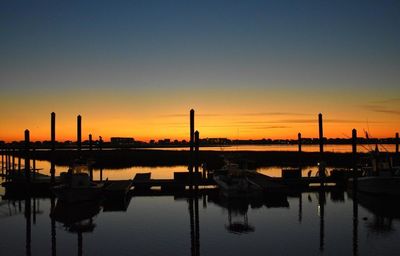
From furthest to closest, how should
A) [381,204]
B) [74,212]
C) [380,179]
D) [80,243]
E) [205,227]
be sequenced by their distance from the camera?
[380,179] < [381,204] < [74,212] < [205,227] < [80,243]

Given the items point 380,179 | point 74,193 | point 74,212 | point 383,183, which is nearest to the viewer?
point 74,212

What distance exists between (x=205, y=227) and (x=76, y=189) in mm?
11377

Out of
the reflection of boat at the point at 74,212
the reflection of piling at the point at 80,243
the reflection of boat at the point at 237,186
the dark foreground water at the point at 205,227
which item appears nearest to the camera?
the reflection of piling at the point at 80,243

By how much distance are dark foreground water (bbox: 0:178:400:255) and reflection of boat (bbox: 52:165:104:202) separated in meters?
0.78

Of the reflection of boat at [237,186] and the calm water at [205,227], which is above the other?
the reflection of boat at [237,186]

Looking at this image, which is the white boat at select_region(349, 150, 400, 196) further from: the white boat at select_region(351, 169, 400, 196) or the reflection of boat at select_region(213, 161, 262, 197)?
the reflection of boat at select_region(213, 161, 262, 197)

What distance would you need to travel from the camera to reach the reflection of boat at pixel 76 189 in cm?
3000

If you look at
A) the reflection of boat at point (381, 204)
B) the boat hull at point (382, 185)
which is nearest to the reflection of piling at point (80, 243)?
the reflection of boat at point (381, 204)

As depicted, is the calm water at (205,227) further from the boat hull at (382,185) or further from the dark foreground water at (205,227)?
the boat hull at (382,185)

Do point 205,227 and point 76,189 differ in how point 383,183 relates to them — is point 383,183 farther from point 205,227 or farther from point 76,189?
point 76,189

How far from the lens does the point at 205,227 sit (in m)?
23.9

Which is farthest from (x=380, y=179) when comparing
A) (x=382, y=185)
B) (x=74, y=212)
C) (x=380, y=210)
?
(x=74, y=212)

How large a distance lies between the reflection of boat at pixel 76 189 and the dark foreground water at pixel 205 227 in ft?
2.56

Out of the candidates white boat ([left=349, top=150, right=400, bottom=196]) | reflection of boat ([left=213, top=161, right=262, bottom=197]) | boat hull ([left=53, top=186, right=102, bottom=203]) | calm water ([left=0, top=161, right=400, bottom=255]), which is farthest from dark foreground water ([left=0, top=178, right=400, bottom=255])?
white boat ([left=349, top=150, right=400, bottom=196])
